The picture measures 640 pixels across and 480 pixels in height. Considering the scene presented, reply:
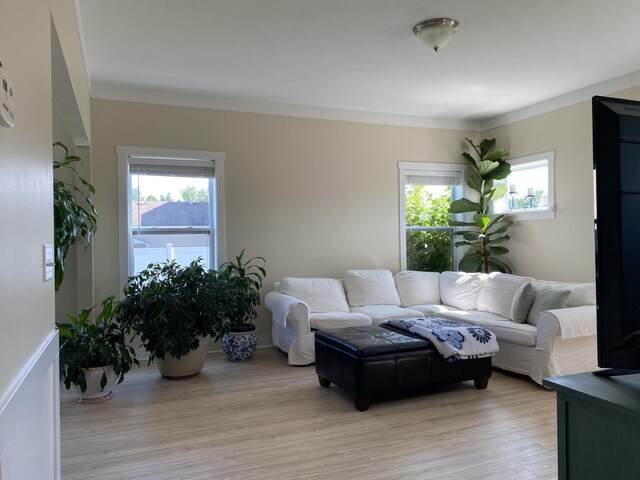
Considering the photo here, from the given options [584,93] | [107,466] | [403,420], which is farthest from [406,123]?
[107,466]

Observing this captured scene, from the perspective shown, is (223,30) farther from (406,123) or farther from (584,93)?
(584,93)

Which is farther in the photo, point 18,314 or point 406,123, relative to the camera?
point 406,123

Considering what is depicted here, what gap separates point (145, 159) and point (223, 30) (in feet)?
6.30

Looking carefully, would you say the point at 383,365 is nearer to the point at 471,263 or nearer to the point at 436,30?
the point at 436,30

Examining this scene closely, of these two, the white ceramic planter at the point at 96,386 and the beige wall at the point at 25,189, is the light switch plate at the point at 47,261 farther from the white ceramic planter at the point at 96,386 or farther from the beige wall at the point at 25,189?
the white ceramic planter at the point at 96,386

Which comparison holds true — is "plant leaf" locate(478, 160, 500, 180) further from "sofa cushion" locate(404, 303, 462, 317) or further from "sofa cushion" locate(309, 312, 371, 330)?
"sofa cushion" locate(309, 312, 371, 330)

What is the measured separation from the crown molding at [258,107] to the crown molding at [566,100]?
1.25 feet

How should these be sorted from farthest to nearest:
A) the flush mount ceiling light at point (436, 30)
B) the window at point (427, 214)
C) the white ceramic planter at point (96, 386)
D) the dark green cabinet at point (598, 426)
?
1. the window at point (427, 214)
2. the white ceramic planter at point (96, 386)
3. the flush mount ceiling light at point (436, 30)
4. the dark green cabinet at point (598, 426)

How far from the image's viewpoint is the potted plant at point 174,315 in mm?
3971

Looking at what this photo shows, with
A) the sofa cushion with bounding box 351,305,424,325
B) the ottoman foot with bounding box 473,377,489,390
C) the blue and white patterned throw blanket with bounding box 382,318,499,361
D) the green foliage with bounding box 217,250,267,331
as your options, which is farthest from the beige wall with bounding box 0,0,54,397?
the sofa cushion with bounding box 351,305,424,325

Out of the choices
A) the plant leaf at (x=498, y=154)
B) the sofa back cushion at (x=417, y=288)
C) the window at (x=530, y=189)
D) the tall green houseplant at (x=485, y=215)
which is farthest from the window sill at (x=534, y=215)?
the sofa back cushion at (x=417, y=288)

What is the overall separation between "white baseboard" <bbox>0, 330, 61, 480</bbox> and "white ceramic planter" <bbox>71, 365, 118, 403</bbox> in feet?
6.09

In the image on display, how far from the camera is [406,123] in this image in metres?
6.03

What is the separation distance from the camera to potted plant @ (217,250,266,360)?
425 centimetres
